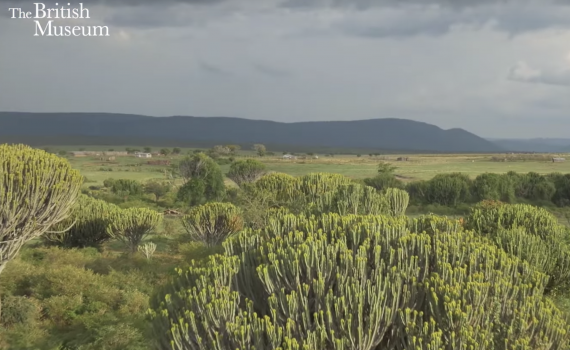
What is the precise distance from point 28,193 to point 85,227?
1326 cm

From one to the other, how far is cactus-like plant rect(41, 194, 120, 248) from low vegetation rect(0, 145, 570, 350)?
0.08 m

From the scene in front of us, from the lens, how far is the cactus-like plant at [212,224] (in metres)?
23.9

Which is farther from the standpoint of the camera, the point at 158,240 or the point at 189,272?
the point at 158,240

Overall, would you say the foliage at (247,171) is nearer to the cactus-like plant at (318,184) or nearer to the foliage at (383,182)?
the foliage at (383,182)

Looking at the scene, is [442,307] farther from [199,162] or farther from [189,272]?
[199,162]

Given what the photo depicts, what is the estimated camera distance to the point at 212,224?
23.9 meters

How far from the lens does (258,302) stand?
657 centimetres

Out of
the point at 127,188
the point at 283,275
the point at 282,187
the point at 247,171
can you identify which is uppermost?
the point at 283,275

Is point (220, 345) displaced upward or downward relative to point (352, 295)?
downward

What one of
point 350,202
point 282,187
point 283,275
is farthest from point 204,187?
point 283,275

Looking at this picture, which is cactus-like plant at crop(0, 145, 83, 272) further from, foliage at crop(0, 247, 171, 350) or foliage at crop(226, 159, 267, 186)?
foliage at crop(226, 159, 267, 186)

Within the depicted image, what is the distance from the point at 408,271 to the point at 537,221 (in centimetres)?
1175

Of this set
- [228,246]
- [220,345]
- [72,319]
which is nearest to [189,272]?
[228,246]

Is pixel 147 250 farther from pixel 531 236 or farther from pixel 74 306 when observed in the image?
pixel 531 236
